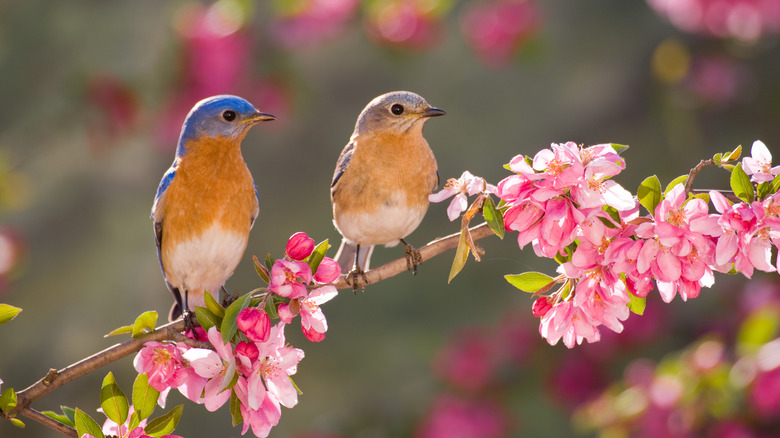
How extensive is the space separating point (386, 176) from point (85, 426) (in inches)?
52.9

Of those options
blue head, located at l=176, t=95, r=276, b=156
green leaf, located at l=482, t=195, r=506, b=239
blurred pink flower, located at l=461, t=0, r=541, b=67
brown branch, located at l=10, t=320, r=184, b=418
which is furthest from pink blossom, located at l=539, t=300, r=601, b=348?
blurred pink flower, located at l=461, t=0, r=541, b=67

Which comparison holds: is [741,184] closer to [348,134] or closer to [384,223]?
[384,223]

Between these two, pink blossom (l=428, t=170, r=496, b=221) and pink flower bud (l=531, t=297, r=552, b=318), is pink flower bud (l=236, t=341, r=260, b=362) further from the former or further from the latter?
pink flower bud (l=531, t=297, r=552, b=318)

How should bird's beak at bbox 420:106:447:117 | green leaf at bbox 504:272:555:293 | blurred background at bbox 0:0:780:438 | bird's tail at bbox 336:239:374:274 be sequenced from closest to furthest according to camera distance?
green leaf at bbox 504:272:555:293
bird's beak at bbox 420:106:447:117
bird's tail at bbox 336:239:374:274
blurred background at bbox 0:0:780:438

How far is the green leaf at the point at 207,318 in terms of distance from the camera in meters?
1.70

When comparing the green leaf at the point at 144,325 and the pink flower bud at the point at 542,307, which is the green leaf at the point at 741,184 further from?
the green leaf at the point at 144,325

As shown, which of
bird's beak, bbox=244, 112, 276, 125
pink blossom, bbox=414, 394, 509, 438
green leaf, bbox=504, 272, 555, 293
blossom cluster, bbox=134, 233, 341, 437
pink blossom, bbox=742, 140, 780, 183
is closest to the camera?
pink blossom, bbox=742, 140, 780, 183

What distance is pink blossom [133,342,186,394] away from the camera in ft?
5.57

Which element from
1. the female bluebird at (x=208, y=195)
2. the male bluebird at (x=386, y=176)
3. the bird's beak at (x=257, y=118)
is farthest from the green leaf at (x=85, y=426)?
the male bluebird at (x=386, y=176)

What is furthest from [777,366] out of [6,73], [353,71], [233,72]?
[6,73]

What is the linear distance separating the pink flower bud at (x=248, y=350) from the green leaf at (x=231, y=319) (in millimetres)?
35

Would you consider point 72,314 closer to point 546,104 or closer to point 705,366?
point 546,104

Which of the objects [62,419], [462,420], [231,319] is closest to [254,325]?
[231,319]

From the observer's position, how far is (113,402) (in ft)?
5.62
